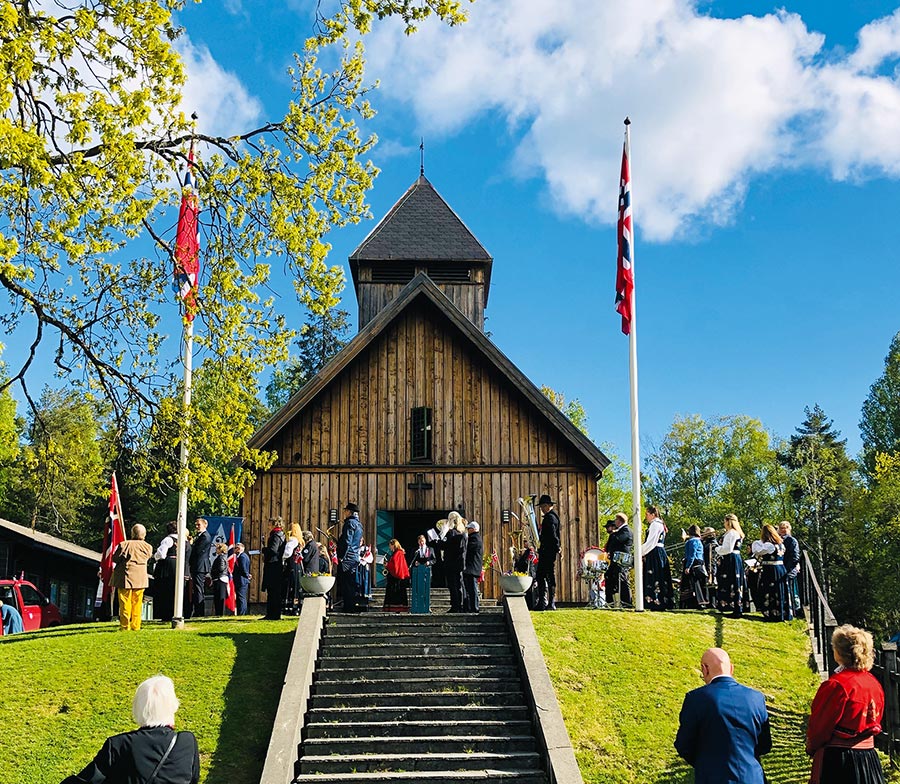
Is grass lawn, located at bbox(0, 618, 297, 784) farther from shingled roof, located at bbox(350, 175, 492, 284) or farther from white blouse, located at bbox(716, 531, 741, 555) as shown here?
shingled roof, located at bbox(350, 175, 492, 284)

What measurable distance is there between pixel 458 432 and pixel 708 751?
17.0 m

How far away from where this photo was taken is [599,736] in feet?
42.3

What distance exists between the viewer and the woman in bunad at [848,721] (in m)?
7.54

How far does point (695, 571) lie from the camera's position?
2044 centimetres

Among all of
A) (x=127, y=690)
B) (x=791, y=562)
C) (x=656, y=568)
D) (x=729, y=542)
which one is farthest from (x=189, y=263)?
(x=791, y=562)

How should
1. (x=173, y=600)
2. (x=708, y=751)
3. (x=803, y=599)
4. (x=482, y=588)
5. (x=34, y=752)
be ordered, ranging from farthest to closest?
1. (x=482, y=588)
2. (x=803, y=599)
3. (x=173, y=600)
4. (x=34, y=752)
5. (x=708, y=751)

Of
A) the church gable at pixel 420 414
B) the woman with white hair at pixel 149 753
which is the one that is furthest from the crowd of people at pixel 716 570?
the woman with white hair at pixel 149 753

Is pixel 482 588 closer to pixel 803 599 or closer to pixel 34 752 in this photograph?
pixel 803 599

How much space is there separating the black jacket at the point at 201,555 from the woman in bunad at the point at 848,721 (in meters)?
14.5

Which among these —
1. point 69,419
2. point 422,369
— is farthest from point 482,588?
point 69,419

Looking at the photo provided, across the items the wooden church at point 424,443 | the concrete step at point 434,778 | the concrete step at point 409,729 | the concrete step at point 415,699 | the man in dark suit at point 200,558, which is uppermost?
the wooden church at point 424,443

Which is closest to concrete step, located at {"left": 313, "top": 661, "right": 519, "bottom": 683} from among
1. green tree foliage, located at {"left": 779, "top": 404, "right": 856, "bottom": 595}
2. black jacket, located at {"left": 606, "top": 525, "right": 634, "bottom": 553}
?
black jacket, located at {"left": 606, "top": 525, "right": 634, "bottom": 553}

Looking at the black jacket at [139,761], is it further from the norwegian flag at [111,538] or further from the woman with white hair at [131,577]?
the norwegian flag at [111,538]

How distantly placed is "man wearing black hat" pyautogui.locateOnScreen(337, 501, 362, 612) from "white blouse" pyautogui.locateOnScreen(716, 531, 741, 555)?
6.70m
